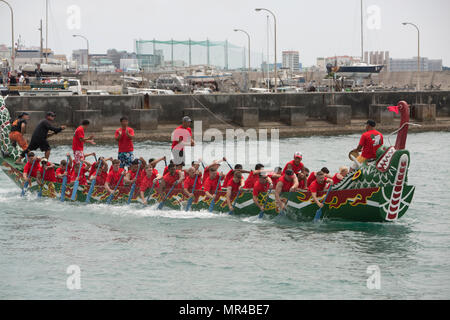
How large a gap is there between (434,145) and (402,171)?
79.4ft

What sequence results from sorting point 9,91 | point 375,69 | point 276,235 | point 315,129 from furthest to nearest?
1. point 375,69
2. point 9,91
3. point 315,129
4. point 276,235

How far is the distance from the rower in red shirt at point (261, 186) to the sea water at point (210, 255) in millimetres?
559

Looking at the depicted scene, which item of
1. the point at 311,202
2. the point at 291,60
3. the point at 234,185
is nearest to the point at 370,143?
the point at 311,202

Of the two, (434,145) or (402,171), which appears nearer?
(402,171)

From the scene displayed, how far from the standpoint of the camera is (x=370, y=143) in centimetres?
1620

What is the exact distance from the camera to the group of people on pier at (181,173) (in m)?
16.5

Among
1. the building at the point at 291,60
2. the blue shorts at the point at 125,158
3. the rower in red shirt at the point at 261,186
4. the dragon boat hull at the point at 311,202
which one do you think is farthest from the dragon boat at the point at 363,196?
the building at the point at 291,60

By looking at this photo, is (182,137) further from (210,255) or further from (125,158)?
(210,255)

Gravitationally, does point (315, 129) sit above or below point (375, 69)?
below

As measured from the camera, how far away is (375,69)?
2499 inches
